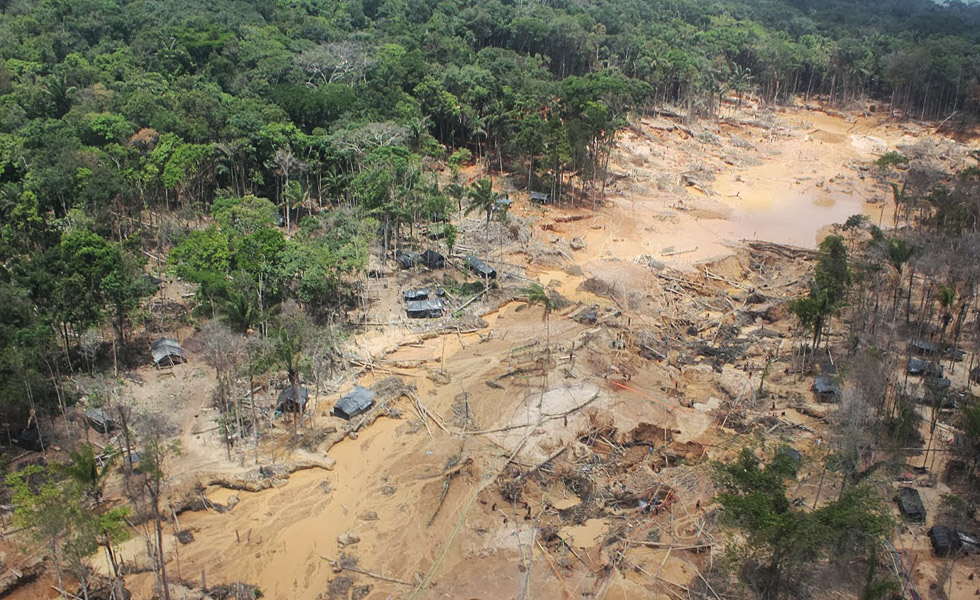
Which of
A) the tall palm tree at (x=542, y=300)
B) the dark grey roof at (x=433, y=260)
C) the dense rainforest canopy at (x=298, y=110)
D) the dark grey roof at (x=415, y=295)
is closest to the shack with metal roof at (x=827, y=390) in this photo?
the tall palm tree at (x=542, y=300)

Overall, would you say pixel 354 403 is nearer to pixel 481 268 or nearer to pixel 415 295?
pixel 415 295

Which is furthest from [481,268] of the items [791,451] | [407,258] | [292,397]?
[791,451]

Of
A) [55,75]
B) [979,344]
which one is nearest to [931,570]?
[979,344]

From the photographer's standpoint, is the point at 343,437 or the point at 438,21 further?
the point at 438,21

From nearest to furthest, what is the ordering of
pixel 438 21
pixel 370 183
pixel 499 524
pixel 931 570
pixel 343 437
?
pixel 931 570 → pixel 499 524 → pixel 343 437 → pixel 370 183 → pixel 438 21

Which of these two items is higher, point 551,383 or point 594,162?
point 594,162

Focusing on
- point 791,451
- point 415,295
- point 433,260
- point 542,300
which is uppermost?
point 433,260

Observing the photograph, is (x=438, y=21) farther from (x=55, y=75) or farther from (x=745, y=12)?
(x=745, y=12)
